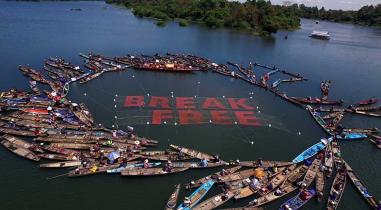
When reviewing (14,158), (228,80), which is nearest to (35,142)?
(14,158)

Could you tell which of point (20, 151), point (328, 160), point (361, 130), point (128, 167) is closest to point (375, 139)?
point (361, 130)

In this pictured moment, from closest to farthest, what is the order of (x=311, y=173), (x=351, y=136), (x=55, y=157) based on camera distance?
(x=55, y=157), (x=311, y=173), (x=351, y=136)

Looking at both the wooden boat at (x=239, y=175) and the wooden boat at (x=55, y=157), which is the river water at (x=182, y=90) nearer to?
the wooden boat at (x=55, y=157)

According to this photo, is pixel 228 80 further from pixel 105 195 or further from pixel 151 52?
pixel 105 195

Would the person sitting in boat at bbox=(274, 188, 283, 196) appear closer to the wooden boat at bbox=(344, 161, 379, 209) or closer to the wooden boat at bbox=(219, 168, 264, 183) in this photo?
the wooden boat at bbox=(219, 168, 264, 183)

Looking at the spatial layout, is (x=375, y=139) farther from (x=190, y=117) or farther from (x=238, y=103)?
(x=190, y=117)

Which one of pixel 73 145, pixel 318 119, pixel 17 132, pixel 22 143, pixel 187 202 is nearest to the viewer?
pixel 187 202
